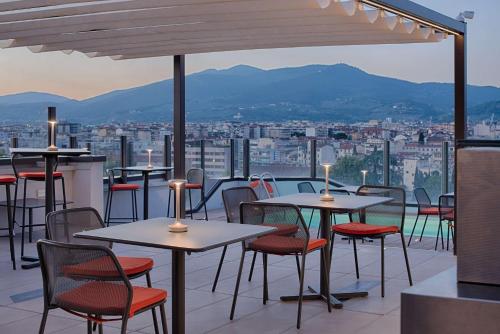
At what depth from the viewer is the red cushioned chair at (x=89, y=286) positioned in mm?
3455

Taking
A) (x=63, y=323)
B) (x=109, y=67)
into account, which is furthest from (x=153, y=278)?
A: (x=109, y=67)

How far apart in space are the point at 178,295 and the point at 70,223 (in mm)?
1072

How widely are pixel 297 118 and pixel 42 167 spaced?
21.4 ft

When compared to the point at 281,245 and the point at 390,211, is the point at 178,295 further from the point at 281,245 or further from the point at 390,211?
the point at 390,211

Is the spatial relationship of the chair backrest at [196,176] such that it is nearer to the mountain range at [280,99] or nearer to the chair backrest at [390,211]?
the mountain range at [280,99]

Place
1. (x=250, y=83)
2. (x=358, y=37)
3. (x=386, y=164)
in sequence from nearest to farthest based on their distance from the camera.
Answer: (x=358, y=37), (x=386, y=164), (x=250, y=83)

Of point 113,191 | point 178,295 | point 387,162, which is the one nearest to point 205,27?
point 178,295

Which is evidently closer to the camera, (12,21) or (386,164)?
(12,21)

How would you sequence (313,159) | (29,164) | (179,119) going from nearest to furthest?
(179,119) < (29,164) < (313,159)

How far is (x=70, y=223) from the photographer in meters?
4.65

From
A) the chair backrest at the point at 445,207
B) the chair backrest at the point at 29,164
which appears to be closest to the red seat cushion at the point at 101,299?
the chair backrest at the point at 445,207

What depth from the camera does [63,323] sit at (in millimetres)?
5062

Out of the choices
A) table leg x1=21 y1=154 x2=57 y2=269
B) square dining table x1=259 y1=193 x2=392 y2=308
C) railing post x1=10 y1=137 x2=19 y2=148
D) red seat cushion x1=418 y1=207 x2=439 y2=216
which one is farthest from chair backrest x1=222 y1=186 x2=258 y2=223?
railing post x1=10 y1=137 x2=19 y2=148

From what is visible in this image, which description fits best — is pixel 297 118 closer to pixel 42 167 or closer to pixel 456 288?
pixel 42 167
